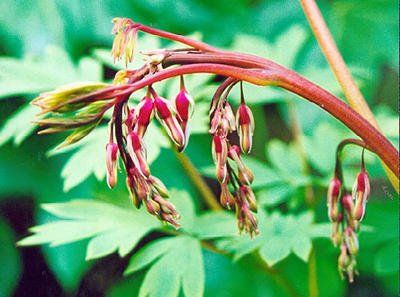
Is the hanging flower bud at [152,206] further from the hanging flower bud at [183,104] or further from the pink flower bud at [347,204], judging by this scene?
the pink flower bud at [347,204]

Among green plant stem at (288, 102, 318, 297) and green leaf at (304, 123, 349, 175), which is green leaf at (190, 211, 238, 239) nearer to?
green plant stem at (288, 102, 318, 297)

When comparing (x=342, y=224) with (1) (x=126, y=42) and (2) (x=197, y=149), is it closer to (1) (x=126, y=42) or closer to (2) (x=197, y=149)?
(1) (x=126, y=42)

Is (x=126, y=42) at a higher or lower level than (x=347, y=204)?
higher

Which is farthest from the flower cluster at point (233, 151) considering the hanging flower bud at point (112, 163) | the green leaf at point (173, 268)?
the green leaf at point (173, 268)

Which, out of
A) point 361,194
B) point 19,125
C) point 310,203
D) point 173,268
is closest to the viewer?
point 361,194

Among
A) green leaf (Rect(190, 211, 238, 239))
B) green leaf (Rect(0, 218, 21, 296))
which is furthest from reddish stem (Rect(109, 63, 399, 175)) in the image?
green leaf (Rect(0, 218, 21, 296))

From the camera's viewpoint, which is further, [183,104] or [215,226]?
[215,226]

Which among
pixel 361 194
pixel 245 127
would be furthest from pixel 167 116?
pixel 361 194
